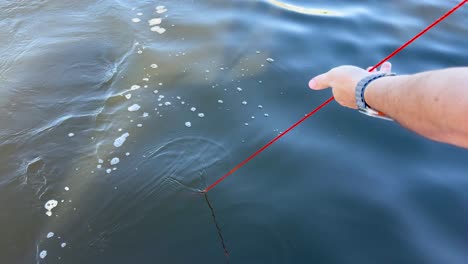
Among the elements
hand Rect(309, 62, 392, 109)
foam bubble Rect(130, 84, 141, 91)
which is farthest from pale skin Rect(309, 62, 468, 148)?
foam bubble Rect(130, 84, 141, 91)

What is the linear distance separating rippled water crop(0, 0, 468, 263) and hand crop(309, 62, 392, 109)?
1129 mm

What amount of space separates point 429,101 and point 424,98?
32mm

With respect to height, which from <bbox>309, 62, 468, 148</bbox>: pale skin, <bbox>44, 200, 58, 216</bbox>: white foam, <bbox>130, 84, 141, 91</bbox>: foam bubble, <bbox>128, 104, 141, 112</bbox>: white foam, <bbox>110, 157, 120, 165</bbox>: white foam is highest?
<bbox>309, 62, 468, 148</bbox>: pale skin

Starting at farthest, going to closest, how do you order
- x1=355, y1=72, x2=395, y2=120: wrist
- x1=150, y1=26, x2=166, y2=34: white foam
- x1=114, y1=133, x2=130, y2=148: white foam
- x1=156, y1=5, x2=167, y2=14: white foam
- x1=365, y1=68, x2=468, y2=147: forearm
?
x1=156, y1=5, x2=167, y2=14: white foam
x1=150, y1=26, x2=166, y2=34: white foam
x1=114, y1=133, x2=130, y2=148: white foam
x1=355, y1=72, x2=395, y2=120: wrist
x1=365, y1=68, x2=468, y2=147: forearm

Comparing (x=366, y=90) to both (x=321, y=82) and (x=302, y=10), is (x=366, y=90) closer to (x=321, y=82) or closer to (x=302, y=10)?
(x=321, y=82)

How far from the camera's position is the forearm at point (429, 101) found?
1256mm

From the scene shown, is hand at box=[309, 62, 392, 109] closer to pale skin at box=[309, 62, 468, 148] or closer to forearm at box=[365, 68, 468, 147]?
pale skin at box=[309, 62, 468, 148]

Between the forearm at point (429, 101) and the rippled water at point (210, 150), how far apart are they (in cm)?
128

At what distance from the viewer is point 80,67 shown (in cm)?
398

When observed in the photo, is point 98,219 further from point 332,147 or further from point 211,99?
point 332,147

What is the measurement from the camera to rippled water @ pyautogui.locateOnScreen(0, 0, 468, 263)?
8.38 feet

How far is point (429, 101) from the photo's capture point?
1360mm

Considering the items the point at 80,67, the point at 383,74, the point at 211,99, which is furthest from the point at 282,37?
the point at 383,74

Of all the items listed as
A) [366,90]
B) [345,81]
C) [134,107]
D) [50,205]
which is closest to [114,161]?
[50,205]
